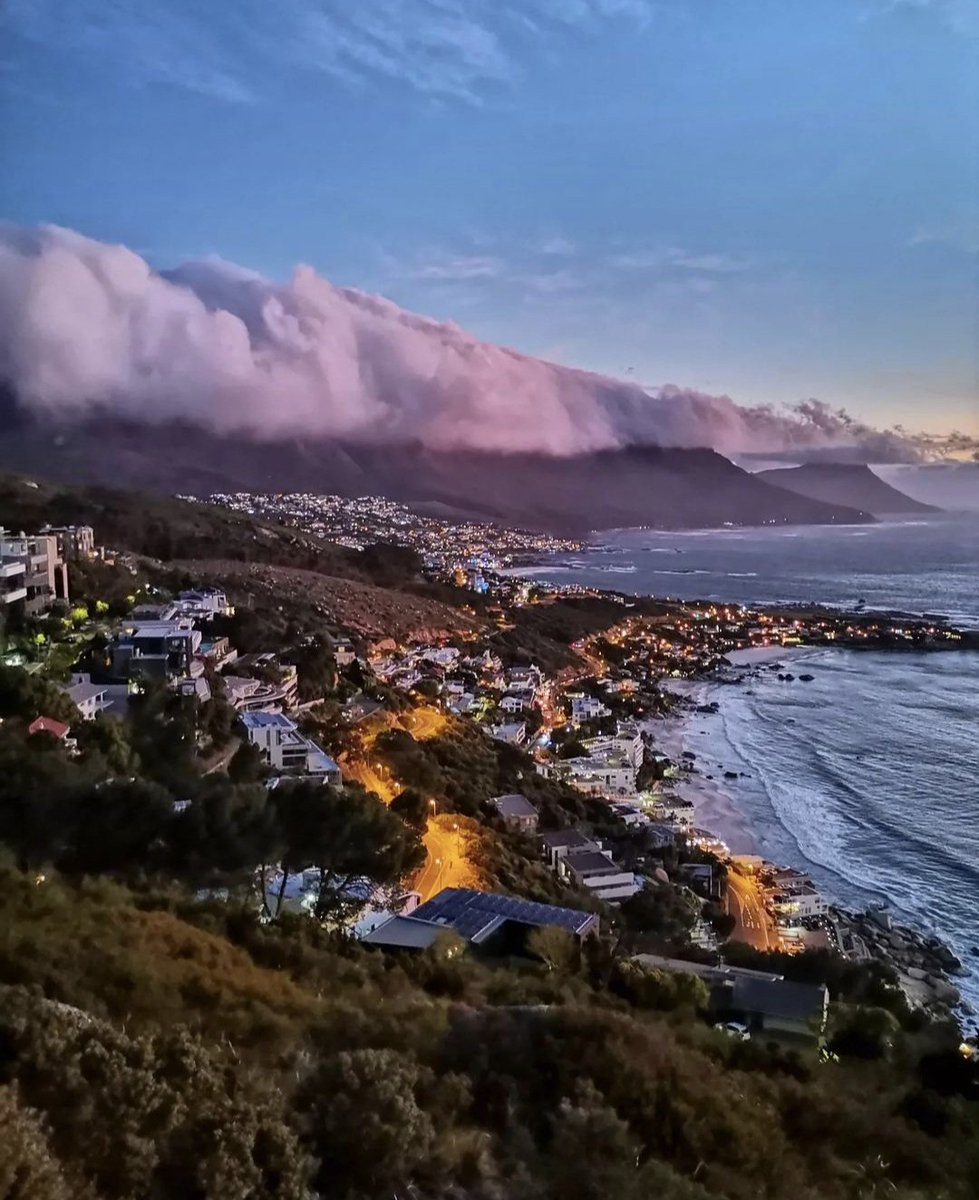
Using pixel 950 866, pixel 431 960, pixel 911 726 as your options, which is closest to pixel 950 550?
pixel 911 726

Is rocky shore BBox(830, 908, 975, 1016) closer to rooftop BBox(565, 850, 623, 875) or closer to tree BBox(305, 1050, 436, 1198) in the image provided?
rooftop BBox(565, 850, 623, 875)

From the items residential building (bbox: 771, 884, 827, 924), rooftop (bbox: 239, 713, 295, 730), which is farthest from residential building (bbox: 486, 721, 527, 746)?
residential building (bbox: 771, 884, 827, 924)

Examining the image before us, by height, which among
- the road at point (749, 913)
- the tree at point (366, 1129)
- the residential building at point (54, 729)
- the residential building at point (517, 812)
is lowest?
the road at point (749, 913)

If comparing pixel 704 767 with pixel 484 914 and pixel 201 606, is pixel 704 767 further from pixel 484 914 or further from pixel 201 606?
pixel 484 914

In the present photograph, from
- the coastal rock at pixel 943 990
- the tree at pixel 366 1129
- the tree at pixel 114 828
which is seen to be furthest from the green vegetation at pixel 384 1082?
the coastal rock at pixel 943 990

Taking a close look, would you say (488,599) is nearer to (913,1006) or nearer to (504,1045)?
(913,1006)

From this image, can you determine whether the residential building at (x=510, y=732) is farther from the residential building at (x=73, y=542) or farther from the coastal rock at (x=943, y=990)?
the coastal rock at (x=943, y=990)
